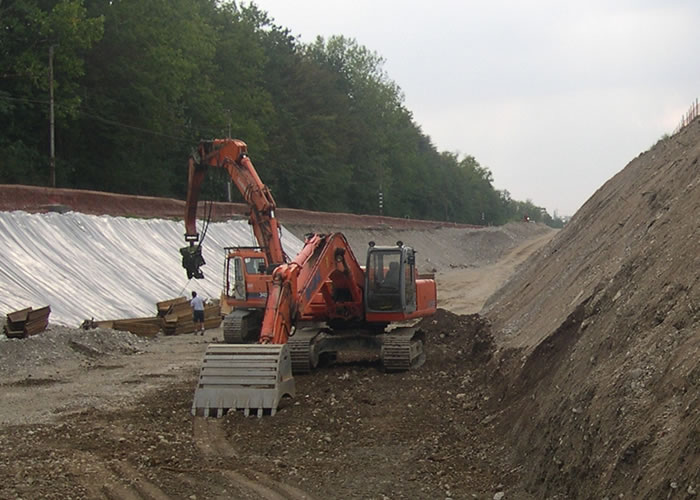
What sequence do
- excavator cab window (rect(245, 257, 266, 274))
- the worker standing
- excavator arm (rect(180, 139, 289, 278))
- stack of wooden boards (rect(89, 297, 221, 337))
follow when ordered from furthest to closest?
the worker standing, stack of wooden boards (rect(89, 297, 221, 337)), excavator cab window (rect(245, 257, 266, 274)), excavator arm (rect(180, 139, 289, 278))

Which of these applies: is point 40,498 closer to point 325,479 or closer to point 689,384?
point 325,479

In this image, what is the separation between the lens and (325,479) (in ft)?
26.8

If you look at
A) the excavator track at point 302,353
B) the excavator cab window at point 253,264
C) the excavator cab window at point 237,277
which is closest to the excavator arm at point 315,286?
the excavator track at point 302,353

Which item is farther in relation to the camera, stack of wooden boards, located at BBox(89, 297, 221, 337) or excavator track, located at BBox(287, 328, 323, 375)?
stack of wooden boards, located at BBox(89, 297, 221, 337)

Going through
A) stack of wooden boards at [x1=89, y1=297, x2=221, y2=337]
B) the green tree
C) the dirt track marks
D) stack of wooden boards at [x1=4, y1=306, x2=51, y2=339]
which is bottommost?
the dirt track marks

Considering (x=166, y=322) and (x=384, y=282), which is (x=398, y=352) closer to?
(x=384, y=282)

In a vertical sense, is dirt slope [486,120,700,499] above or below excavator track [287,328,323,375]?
above

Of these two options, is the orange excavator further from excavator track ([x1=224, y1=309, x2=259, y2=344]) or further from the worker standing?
the worker standing

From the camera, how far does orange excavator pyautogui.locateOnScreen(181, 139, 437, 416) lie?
1082 centimetres

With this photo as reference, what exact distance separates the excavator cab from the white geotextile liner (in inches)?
379

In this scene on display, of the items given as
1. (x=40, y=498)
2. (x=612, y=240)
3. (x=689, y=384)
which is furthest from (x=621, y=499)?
(x=612, y=240)

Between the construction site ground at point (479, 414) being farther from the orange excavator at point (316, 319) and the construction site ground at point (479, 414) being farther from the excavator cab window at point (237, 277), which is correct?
the excavator cab window at point (237, 277)

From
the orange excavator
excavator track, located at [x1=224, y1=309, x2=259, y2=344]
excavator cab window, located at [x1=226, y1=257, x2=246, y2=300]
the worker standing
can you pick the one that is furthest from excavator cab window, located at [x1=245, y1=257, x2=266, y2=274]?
the worker standing

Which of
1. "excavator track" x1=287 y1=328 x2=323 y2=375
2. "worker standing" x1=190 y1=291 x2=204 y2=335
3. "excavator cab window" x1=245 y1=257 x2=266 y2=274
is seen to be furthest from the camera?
"worker standing" x1=190 y1=291 x2=204 y2=335
